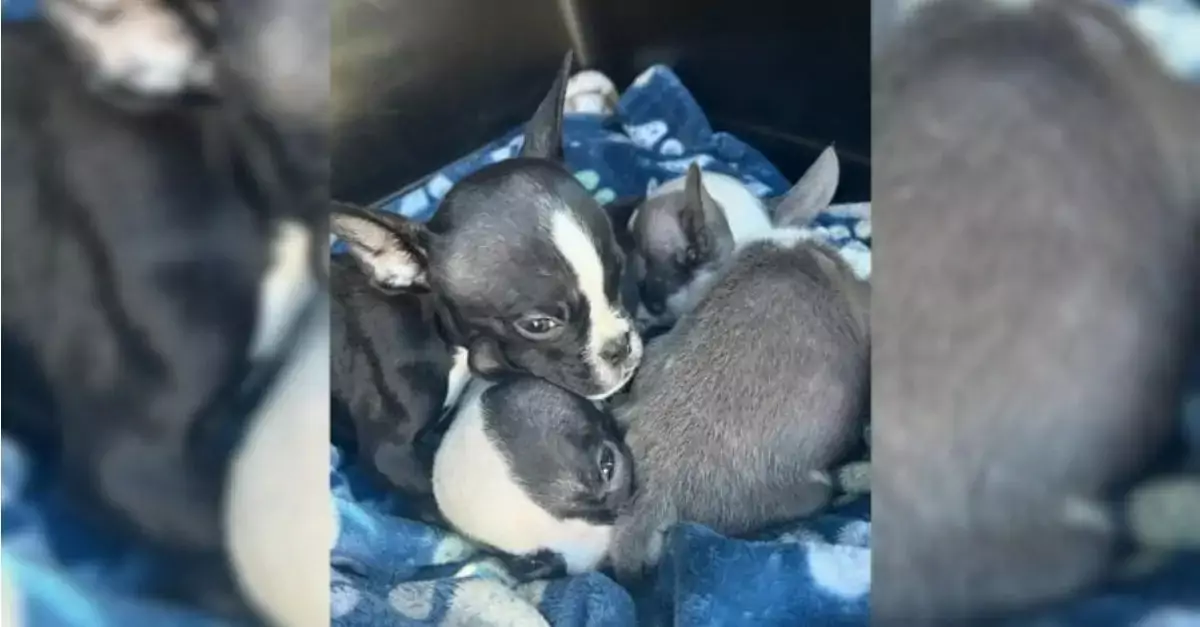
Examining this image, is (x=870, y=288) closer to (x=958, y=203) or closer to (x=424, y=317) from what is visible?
(x=958, y=203)

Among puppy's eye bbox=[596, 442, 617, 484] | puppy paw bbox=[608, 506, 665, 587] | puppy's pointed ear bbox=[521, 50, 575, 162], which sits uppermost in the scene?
puppy's pointed ear bbox=[521, 50, 575, 162]

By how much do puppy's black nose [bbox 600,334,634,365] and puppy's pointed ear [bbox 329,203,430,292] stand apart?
15 centimetres

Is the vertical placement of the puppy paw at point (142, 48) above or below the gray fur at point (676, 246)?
above

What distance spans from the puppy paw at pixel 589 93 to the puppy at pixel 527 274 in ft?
0.17

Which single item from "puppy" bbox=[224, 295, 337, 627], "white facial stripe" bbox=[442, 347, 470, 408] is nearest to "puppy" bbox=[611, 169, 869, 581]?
"white facial stripe" bbox=[442, 347, 470, 408]

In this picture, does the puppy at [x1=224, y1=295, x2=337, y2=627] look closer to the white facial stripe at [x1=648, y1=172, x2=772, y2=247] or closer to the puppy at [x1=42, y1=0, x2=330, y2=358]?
the puppy at [x1=42, y1=0, x2=330, y2=358]

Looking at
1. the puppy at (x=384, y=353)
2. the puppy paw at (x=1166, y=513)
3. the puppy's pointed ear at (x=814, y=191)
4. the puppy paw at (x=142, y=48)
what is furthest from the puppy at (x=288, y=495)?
the puppy paw at (x=1166, y=513)

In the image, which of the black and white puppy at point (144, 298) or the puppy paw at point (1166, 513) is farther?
the black and white puppy at point (144, 298)

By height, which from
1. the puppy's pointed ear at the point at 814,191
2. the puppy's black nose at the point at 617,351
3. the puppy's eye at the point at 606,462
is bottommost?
the puppy's eye at the point at 606,462

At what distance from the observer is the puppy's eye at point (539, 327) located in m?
0.93

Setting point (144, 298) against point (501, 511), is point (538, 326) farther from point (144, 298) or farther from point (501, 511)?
point (144, 298)

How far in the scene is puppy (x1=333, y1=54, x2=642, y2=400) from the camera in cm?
93

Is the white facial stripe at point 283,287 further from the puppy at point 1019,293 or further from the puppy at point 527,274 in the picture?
the puppy at point 1019,293

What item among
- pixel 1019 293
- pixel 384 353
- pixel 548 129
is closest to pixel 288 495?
pixel 384 353
